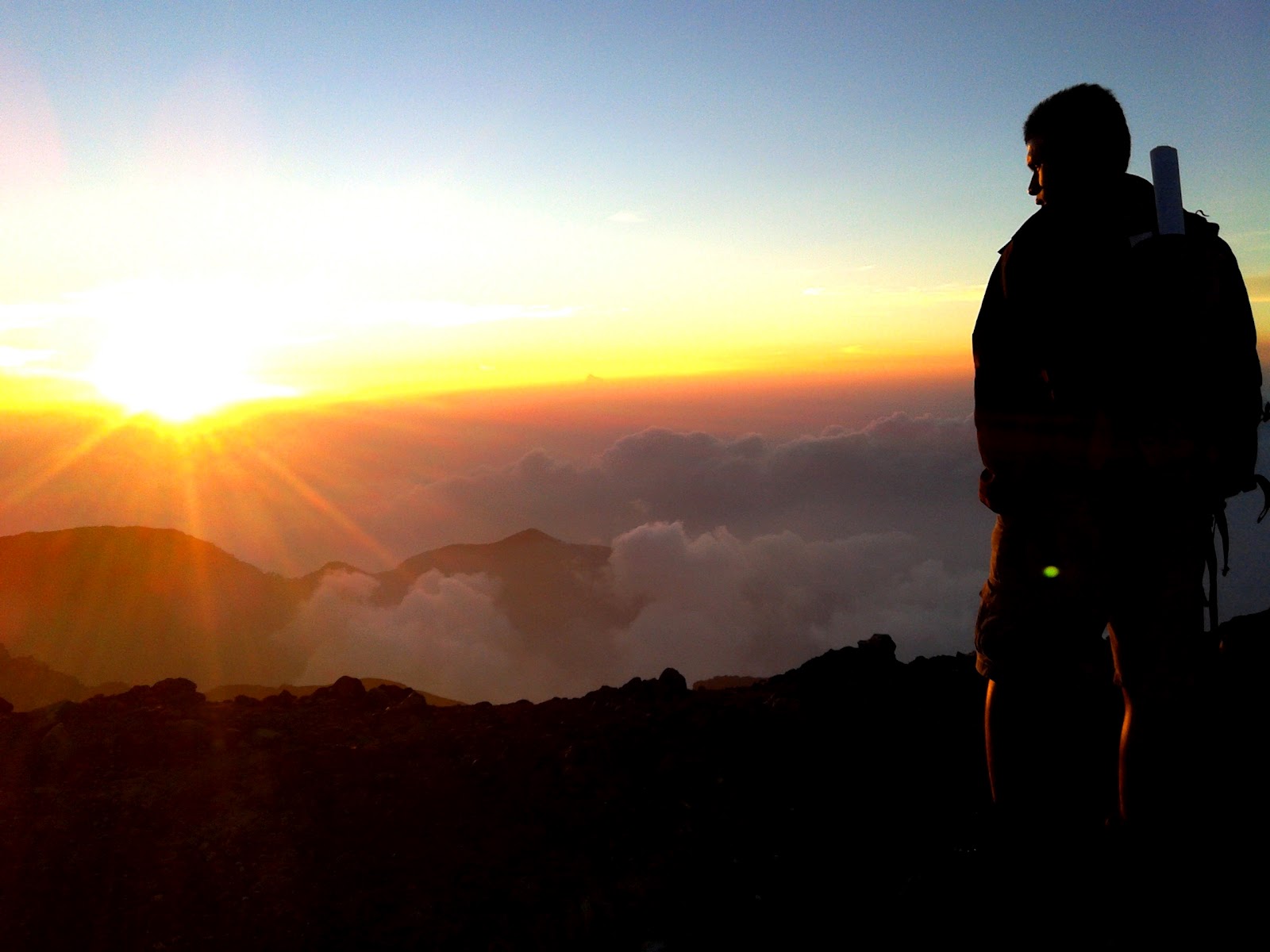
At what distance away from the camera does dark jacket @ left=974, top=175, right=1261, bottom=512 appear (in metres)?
3.22

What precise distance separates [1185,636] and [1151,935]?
1.09 metres

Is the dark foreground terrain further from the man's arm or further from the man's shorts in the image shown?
the man's arm

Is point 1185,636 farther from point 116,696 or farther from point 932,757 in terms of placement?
point 116,696

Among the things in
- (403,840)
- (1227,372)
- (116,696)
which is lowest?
(403,840)

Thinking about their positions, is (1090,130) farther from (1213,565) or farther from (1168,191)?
(1213,565)

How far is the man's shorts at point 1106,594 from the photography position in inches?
129

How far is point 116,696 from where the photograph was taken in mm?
7215

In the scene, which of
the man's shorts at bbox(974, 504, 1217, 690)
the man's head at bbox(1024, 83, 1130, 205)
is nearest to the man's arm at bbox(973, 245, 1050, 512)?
the man's shorts at bbox(974, 504, 1217, 690)

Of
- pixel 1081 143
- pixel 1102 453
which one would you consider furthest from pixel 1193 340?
pixel 1081 143

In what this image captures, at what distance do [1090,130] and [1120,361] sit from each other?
3.02 feet

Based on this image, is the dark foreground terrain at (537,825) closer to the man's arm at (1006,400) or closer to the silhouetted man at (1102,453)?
the silhouetted man at (1102,453)

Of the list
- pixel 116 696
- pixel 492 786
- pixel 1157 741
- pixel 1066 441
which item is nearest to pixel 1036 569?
pixel 1066 441

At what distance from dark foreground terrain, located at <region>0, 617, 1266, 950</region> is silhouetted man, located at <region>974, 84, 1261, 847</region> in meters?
0.55

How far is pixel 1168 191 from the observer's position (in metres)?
3.29
